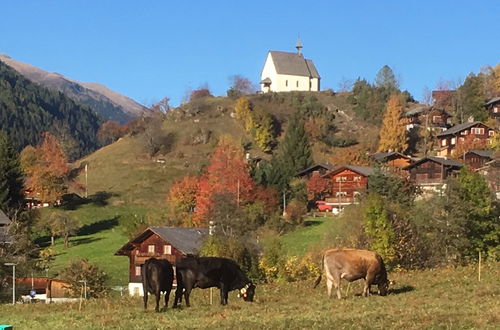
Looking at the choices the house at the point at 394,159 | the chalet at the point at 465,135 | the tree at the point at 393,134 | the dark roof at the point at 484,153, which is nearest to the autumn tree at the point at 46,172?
the house at the point at 394,159

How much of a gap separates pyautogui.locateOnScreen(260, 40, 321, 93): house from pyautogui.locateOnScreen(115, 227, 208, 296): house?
100442mm

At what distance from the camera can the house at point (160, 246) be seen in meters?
59.6

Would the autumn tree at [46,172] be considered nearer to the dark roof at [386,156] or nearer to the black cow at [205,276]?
the dark roof at [386,156]

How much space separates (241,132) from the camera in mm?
137250

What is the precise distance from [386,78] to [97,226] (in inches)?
3226

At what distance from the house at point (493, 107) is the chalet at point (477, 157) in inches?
984

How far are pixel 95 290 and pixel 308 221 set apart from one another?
1582 inches

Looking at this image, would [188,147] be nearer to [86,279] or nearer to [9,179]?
[9,179]

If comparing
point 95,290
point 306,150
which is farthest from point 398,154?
point 95,290

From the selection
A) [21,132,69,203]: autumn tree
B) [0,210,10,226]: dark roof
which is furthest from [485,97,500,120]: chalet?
[0,210,10,226]: dark roof

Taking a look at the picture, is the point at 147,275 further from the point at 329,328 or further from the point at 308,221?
the point at 308,221

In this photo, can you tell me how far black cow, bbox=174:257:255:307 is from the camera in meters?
20.9

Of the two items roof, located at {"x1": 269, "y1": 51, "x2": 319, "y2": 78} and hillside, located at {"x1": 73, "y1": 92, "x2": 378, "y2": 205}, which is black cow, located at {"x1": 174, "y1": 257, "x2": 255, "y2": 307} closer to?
hillside, located at {"x1": 73, "y1": 92, "x2": 378, "y2": 205}

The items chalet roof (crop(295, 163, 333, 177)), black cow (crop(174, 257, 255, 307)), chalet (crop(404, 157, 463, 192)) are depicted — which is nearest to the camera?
black cow (crop(174, 257, 255, 307))
